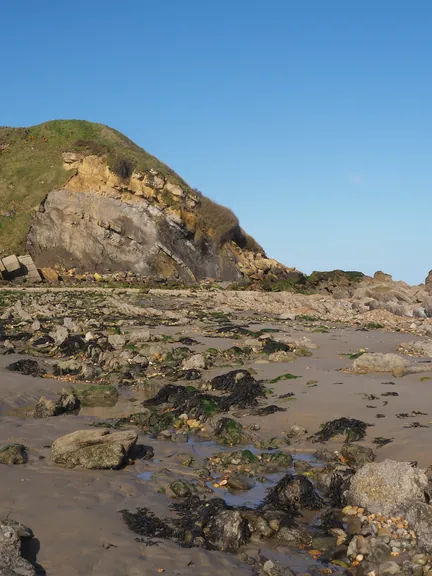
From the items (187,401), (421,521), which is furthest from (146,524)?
(187,401)

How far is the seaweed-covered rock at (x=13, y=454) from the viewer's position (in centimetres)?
548

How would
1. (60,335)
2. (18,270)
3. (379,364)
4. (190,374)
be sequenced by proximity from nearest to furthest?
(379,364), (190,374), (60,335), (18,270)

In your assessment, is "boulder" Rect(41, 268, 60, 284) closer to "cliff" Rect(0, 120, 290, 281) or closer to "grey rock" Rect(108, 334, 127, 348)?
"cliff" Rect(0, 120, 290, 281)

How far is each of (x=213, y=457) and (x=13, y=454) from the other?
2.16 metres

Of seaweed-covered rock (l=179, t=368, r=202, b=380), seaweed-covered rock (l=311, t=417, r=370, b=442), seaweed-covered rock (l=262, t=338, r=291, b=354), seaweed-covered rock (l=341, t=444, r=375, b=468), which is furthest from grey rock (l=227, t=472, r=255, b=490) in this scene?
seaweed-covered rock (l=262, t=338, r=291, b=354)

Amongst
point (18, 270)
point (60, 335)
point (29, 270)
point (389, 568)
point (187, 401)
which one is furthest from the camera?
point (29, 270)

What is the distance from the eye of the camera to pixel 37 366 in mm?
10688

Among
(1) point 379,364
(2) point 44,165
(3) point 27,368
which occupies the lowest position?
(3) point 27,368

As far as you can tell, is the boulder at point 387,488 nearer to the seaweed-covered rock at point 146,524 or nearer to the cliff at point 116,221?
the seaweed-covered rock at point 146,524

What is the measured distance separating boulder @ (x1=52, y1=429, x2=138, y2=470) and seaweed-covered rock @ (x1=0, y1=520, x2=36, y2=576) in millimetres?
1704

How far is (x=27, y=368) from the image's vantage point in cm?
1045

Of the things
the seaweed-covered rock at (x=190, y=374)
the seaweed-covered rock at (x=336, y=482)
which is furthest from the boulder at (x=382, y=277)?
the seaweed-covered rock at (x=336, y=482)

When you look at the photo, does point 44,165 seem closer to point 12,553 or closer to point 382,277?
point 382,277

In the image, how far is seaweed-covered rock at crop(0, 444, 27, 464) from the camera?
548cm
